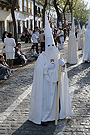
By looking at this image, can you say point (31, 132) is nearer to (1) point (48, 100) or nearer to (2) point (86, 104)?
(1) point (48, 100)

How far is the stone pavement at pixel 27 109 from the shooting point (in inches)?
189

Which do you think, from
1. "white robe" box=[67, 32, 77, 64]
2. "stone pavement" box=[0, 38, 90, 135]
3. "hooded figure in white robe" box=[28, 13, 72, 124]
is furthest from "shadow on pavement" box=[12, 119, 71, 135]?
"white robe" box=[67, 32, 77, 64]

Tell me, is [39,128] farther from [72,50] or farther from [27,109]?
[72,50]

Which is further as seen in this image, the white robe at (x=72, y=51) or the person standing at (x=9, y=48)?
the white robe at (x=72, y=51)

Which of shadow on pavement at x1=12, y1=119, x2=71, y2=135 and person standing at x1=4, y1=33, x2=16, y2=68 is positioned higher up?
person standing at x1=4, y1=33, x2=16, y2=68

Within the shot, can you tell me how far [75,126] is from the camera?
16.2 ft

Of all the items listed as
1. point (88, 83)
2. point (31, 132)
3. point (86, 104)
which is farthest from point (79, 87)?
point (31, 132)

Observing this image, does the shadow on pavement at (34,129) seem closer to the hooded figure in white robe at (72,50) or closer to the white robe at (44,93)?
the white robe at (44,93)

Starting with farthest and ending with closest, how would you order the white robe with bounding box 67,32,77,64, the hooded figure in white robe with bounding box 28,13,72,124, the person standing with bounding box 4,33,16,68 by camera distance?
the white robe with bounding box 67,32,77,64
the person standing with bounding box 4,33,16,68
the hooded figure in white robe with bounding box 28,13,72,124

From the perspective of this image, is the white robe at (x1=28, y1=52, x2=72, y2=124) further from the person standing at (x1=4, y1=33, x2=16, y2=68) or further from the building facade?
the building facade

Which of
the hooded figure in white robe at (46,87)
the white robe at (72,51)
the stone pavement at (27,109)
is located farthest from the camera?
the white robe at (72,51)

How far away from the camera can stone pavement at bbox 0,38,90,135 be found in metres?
4.79

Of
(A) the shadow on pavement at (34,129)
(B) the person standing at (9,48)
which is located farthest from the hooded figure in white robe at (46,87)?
(B) the person standing at (9,48)

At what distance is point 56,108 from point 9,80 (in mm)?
4767
